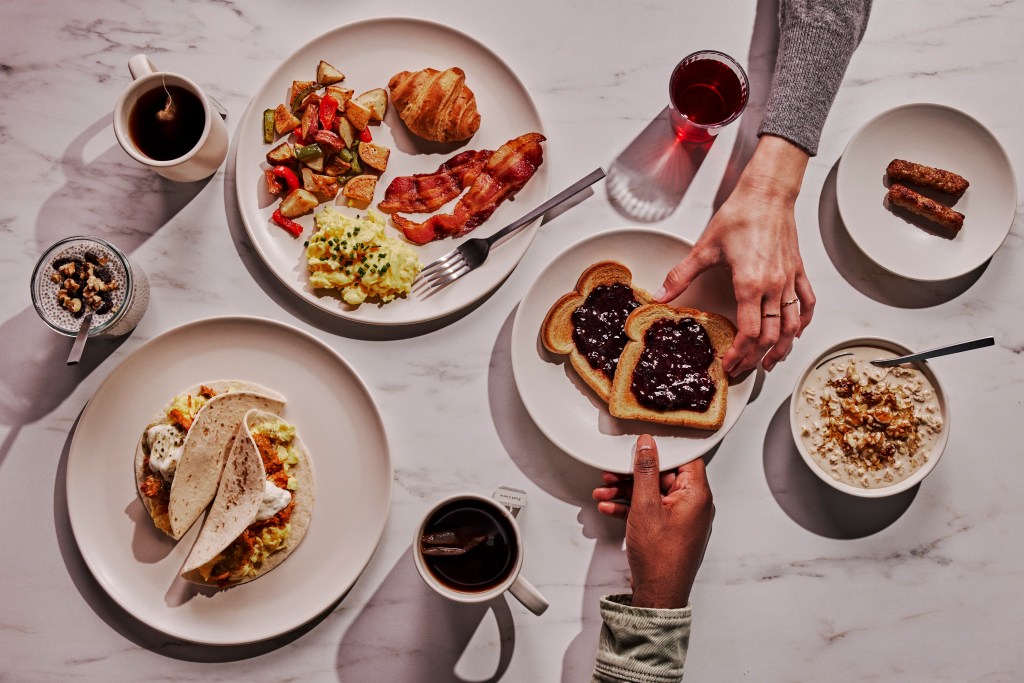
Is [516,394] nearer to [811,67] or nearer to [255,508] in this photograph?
[255,508]

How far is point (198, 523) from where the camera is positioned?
2.05 meters

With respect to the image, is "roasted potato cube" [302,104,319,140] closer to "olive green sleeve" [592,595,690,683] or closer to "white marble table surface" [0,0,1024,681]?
"white marble table surface" [0,0,1024,681]

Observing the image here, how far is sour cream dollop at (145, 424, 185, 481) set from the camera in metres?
1.98

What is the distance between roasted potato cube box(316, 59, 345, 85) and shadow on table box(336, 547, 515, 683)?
147 cm

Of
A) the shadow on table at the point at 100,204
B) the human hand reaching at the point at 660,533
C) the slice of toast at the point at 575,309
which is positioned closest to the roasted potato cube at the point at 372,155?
the shadow on table at the point at 100,204

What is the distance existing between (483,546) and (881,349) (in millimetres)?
1370

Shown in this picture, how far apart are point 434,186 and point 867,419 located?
59.4 inches

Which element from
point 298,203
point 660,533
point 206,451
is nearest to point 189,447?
point 206,451

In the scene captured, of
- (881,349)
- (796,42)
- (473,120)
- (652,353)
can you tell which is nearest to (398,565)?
(652,353)

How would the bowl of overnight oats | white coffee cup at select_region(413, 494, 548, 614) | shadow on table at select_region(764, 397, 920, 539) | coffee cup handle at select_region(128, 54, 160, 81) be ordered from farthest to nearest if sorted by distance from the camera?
shadow on table at select_region(764, 397, 920, 539), the bowl of overnight oats, coffee cup handle at select_region(128, 54, 160, 81), white coffee cup at select_region(413, 494, 548, 614)

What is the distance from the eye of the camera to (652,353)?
6.83ft

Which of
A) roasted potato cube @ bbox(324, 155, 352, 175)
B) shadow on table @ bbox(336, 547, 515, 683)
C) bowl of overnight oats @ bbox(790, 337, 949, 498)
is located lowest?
shadow on table @ bbox(336, 547, 515, 683)

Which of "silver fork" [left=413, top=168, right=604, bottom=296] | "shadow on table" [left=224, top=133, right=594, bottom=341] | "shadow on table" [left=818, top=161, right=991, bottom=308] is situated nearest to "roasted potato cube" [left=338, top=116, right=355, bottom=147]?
"shadow on table" [left=224, top=133, right=594, bottom=341]

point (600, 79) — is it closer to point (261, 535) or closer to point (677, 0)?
point (677, 0)
